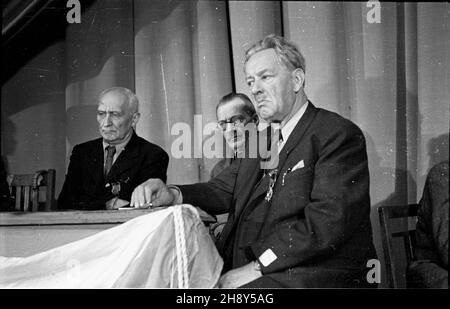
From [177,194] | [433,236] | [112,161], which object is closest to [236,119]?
[112,161]

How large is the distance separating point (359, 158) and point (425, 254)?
34 centimetres

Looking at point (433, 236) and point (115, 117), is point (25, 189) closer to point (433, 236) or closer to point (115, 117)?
point (115, 117)

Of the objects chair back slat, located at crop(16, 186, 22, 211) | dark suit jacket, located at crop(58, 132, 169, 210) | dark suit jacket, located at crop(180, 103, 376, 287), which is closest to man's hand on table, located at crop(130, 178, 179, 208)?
dark suit jacket, located at crop(180, 103, 376, 287)

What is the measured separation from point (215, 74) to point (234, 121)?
0.34m

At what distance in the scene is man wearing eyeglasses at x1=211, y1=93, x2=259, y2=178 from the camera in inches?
102

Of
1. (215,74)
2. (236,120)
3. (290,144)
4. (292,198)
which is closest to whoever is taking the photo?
(292,198)

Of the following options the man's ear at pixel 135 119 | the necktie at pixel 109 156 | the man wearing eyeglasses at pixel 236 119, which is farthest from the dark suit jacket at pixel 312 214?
the man's ear at pixel 135 119

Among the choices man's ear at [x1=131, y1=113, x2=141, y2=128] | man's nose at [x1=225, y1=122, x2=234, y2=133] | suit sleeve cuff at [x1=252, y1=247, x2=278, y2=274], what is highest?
man's ear at [x1=131, y1=113, x2=141, y2=128]

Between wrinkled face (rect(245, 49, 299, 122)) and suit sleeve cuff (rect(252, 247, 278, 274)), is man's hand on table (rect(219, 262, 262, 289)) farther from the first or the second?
wrinkled face (rect(245, 49, 299, 122))

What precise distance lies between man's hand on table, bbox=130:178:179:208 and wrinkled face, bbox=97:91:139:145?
0.70 metres

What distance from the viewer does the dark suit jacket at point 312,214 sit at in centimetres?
165

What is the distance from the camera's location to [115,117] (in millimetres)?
2652

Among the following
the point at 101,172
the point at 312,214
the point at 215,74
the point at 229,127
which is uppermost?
the point at 215,74

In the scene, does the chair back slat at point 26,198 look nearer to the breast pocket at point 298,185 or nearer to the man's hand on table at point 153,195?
the man's hand on table at point 153,195
